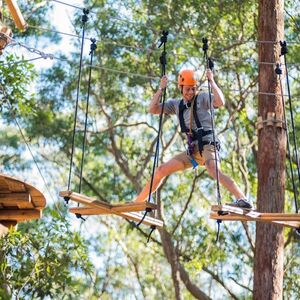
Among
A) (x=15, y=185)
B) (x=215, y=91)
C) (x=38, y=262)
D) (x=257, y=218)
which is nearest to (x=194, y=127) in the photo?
(x=215, y=91)

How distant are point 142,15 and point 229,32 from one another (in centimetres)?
129

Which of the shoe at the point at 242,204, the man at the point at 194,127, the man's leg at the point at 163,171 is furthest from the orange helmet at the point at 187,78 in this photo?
the shoe at the point at 242,204

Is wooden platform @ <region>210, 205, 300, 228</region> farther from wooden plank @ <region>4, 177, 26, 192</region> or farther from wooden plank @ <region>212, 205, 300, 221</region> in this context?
wooden plank @ <region>4, 177, 26, 192</region>

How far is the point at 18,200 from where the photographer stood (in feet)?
22.5

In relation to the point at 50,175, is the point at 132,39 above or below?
above

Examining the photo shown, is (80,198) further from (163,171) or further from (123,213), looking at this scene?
(163,171)

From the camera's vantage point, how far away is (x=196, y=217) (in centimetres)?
1445

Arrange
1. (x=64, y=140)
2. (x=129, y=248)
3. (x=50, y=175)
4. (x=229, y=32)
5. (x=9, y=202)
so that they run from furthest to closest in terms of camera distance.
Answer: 1. (x=129, y=248)
2. (x=50, y=175)
3. (x=64, y=140)
4. (x=229, y=32)
5. (x=9, y=202)

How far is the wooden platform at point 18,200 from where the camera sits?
672cm

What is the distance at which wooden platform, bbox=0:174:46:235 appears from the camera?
265 inches

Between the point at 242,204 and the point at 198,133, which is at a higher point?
the point at 198,133

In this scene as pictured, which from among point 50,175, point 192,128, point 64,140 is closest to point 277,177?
point 192,128

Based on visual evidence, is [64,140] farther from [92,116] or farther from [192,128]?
[192,128]

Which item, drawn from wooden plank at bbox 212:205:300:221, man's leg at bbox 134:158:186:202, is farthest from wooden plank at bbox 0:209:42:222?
wooden plank at bbox 212:205:300:221
